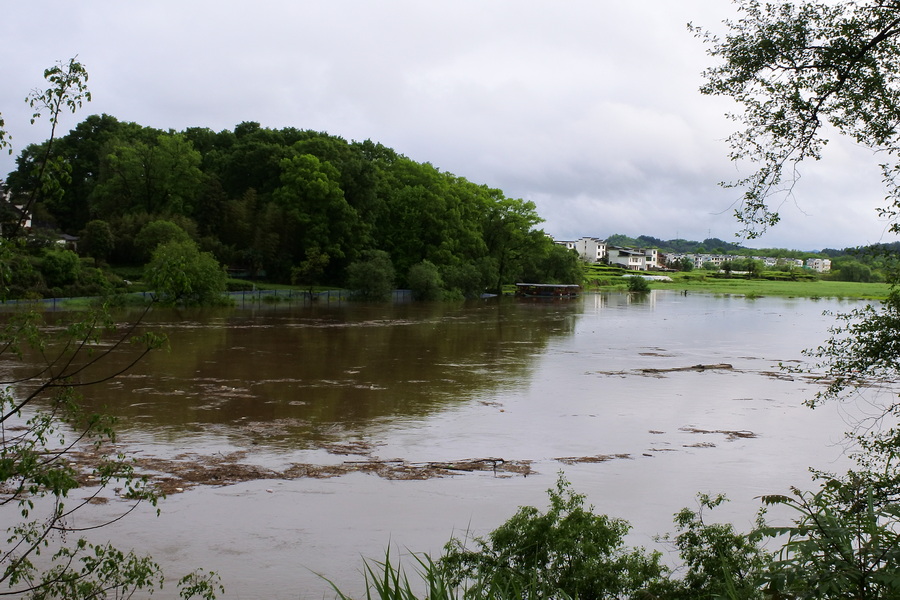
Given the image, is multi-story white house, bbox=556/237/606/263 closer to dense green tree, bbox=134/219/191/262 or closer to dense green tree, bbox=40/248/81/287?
dense green tree, bbox=134/219/191/262

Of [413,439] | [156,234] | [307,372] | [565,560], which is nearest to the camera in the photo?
[565,560]

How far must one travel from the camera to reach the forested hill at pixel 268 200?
5675 centimetres

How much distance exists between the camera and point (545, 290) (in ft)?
251

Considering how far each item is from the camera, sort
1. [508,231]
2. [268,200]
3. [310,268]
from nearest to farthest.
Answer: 1. [310,268]
2. [268,200]
3. [508,231]

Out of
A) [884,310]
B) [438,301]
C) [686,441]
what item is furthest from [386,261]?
[884,310]

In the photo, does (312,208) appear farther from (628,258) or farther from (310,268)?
(628,258)

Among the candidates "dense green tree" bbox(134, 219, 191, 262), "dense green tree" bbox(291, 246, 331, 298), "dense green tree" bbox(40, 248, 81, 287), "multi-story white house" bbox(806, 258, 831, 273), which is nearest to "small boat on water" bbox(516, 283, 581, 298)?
"dense green tree" bbox(291, 246, 331, 298)

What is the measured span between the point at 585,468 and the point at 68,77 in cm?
1010

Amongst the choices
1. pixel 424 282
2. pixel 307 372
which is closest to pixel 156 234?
pixel 424 282

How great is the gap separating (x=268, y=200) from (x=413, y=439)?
158 feet

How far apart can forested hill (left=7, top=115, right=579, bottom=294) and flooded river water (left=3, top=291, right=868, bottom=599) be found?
2685cm

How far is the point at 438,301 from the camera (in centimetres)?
6075

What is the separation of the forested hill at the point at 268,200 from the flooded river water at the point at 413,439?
26.8 m

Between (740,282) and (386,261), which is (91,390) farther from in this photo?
(740,282)
